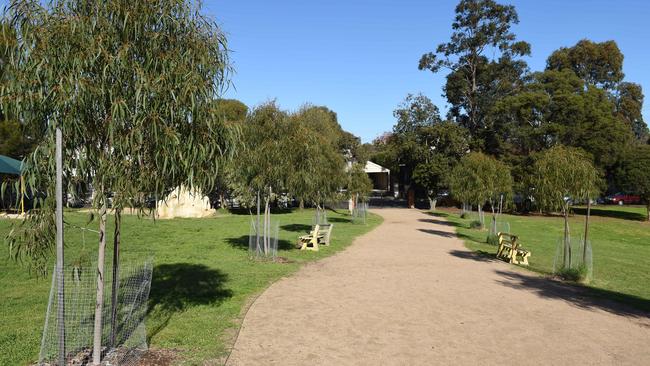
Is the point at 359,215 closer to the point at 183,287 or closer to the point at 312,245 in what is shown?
the point at 312,245

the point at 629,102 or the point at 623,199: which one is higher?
the point at 629,102

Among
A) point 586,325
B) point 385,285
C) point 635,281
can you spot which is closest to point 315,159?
point 385,285

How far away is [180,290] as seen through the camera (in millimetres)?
9578

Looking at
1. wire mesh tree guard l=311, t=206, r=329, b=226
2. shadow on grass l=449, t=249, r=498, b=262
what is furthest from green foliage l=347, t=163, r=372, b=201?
shadow on grass l=449, t=249, r=498, b=262

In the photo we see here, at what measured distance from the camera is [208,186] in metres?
5.58

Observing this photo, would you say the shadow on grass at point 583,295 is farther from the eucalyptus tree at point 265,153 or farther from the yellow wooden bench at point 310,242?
the eucalyptus tree at point 265,153

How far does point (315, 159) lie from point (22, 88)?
10007 mm

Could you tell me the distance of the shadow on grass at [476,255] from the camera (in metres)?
16.0

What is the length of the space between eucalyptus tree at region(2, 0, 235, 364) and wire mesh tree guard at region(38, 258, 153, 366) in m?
0.42

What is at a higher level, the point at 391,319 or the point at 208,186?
the point at 208,186

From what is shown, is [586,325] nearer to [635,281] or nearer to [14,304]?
[635,281]

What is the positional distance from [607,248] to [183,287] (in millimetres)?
21009

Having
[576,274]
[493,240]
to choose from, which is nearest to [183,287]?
[576,274]

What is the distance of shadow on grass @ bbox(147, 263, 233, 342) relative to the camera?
25.8ft
